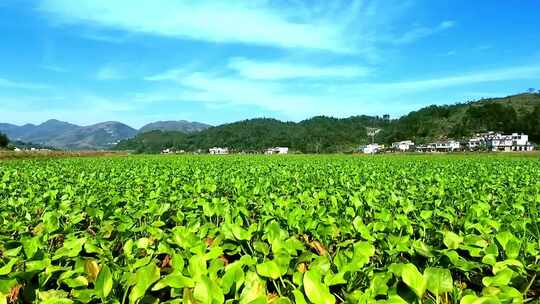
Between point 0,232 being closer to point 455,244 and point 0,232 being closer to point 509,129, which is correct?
point 455,244

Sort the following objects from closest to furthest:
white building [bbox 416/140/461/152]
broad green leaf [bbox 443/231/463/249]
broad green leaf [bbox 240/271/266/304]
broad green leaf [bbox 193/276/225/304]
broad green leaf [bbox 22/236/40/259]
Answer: broad green leaf [bbox 193/276/225/304] < broad green leaf [bbox 240/271/266/304] < broad green leaf [bbox 22/236/40/259] < broad green leaf [bbox 443/231/463/249] < white building [bbox 416/140/461/152]

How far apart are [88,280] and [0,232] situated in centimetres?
207

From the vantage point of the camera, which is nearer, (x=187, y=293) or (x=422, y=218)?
(x=187, y=293)

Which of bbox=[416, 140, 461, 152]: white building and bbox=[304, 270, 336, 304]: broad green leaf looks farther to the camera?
bbox=[416, 140, 461, 152]: white building

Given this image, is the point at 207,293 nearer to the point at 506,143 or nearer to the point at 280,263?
the point at 280,263

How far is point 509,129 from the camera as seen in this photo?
155250mm

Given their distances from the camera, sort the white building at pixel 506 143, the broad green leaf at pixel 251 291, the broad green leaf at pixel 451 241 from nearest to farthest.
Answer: the broad green leaf at pixel 251 291 → the broad green leaf at pixel 451 241 → the white building at pixel 506 143

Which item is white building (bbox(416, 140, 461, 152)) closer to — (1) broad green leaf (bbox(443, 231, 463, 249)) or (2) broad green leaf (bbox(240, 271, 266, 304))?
(1) broad green leaf (bbox(443, 231, 463, 249))

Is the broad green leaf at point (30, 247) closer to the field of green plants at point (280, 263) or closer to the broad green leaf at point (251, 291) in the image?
the field of green plants at point (280, 263)

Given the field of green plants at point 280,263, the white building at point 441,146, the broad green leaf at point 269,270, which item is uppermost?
the broad green leaf at point 269,270

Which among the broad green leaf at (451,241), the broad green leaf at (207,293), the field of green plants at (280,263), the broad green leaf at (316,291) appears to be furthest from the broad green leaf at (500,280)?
the broad green leaf at (207,293)

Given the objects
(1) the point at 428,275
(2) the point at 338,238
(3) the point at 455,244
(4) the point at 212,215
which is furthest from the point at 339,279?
(4) the point at 212,215

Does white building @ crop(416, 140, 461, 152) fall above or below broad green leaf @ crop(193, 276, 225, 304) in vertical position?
below

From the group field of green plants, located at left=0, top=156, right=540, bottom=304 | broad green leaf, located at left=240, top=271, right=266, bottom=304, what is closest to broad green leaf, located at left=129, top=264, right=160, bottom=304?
field of green plants, located at left=0, top=156, right=540, bottom=304
